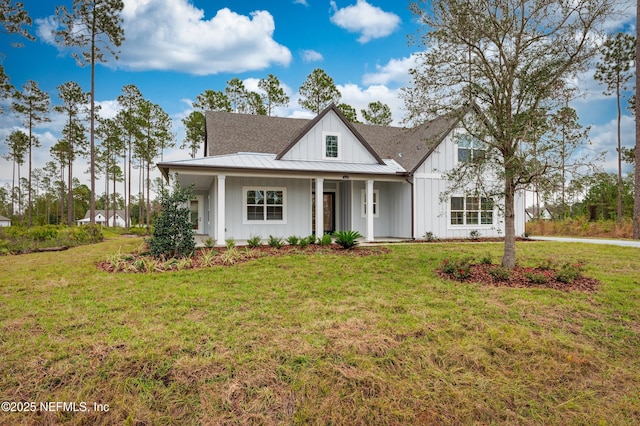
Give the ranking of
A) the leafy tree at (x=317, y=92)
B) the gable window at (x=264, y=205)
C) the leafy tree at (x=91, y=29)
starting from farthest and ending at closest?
the leafy tree at (x=317, y=92)
the leafy tree at (x=91, y=29)
the gable window at (x=264, y=205)

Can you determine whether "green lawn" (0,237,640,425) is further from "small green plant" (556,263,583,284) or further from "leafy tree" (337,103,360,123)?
"leafy tree" (337,103,360,123)

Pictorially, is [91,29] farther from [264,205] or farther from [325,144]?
[325,144]

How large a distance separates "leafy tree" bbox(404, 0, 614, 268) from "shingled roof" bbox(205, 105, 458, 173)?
646 centimetres

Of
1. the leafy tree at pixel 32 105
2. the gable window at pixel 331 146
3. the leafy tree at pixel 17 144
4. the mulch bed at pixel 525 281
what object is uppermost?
the leafy tree at pixel 32 105

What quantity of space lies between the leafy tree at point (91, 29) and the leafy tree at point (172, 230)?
11.0 m

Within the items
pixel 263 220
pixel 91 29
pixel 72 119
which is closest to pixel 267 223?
pixel 263 220

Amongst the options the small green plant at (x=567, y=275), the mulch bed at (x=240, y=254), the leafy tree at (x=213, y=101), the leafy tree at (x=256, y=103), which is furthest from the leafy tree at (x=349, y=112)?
the small green plant at (x=567, y=275)

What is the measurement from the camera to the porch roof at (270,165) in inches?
446

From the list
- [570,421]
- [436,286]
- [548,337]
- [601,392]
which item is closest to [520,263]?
[436,286]

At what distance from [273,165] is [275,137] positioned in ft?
13.6

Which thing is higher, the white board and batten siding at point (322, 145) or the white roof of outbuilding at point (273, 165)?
the white board and batten siding at point (322, 145)

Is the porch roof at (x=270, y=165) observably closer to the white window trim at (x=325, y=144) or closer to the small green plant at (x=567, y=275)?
the white window trim at (x=325, y=144)

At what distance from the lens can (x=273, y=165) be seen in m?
12.6

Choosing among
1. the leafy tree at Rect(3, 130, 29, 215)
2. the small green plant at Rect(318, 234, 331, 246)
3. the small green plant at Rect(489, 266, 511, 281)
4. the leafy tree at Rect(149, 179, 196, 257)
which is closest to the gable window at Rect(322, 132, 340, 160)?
the small green plant at Rect(318, 234, 331, 246)
